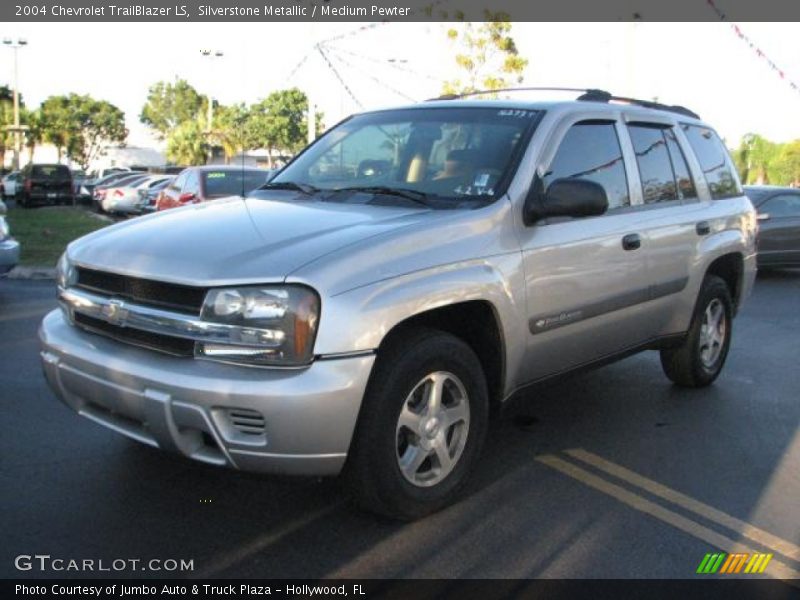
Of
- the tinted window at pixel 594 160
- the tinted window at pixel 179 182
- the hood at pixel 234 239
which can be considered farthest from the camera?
the tinted window at pixel 179 182

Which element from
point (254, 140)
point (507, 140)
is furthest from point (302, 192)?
point (254, 140)

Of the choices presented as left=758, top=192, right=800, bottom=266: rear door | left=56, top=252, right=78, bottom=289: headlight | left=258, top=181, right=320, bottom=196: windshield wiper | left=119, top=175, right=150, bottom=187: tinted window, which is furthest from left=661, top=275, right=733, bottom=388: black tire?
left=119, top=175, right=150, bottom=187: tinted window

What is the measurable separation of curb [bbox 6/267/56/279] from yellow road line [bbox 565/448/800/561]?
8.49 m

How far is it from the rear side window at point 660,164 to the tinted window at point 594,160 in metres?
0.23

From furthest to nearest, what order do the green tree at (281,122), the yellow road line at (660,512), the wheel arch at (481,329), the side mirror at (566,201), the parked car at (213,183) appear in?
the green tree at (281,122)
the parked car at (213,183)
the side mirror at (566,201)
the wheel arch at (481,329)
the yellow road line at (660,512)

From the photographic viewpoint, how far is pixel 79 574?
3.11m

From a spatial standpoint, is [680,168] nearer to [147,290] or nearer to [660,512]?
[660,512]

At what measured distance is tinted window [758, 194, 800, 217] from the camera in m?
12.5

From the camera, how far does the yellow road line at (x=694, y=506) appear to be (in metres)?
3.53

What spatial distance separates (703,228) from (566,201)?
6.11ft

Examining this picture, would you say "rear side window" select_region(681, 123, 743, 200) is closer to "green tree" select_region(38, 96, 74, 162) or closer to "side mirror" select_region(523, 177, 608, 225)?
"side mirror" select_region(523, 177, 608, 225)

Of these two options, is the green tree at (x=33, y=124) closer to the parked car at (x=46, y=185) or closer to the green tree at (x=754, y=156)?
the parked car at (x=46, y=185)

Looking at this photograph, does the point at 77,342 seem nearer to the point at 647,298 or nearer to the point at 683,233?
the point at 647,298

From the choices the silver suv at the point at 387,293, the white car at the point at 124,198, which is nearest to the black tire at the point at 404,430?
the silver suv at the point at 387,293
